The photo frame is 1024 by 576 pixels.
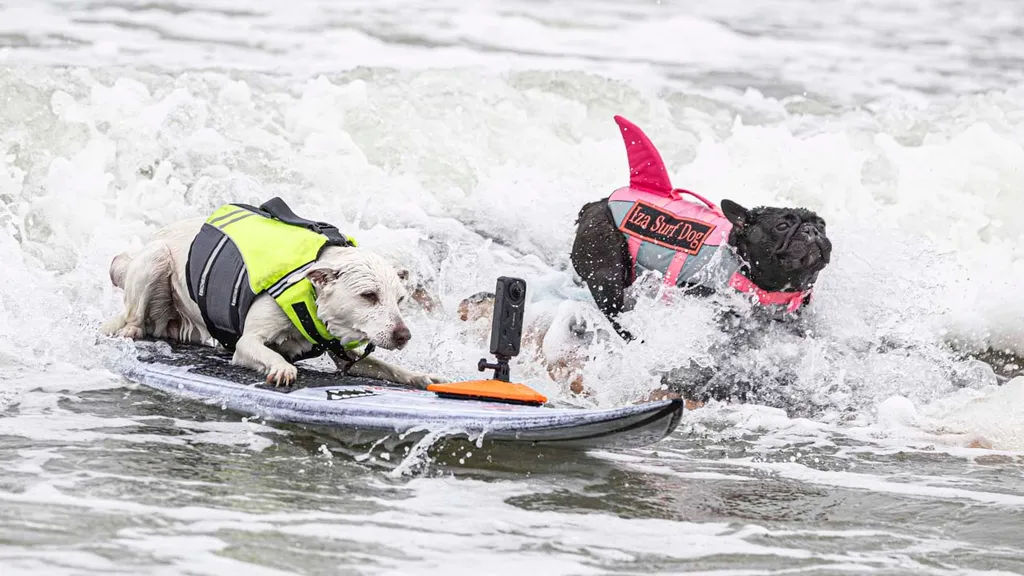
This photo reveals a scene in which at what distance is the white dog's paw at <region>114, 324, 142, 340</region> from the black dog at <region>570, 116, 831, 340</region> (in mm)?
2660

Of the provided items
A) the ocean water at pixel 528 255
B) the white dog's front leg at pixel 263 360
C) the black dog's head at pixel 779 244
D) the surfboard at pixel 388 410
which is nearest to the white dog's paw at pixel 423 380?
the surfboard at pixel 388 410

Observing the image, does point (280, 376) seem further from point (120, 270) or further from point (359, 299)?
point (120, 270)

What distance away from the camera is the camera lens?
514 cm

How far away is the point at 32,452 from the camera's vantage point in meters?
4.99

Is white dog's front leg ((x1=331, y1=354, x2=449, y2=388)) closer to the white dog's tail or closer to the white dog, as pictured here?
the white dog

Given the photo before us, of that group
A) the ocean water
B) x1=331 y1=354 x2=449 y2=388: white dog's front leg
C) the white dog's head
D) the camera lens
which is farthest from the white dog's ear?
the camera lens

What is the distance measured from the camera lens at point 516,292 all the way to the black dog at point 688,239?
215cm

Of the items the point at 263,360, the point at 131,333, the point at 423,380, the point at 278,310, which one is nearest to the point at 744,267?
the point at 423,380

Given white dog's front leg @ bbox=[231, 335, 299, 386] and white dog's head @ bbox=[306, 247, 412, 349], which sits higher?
white dog's head @ bbox=[306, 247, 412, 349]

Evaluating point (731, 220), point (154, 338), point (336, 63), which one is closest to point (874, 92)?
point (336, 63)

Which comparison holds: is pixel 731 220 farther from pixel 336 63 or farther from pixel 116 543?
pixel 336 63

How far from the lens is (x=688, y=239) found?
729 cm

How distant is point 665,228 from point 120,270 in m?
3.24

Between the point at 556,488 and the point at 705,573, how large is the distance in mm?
1032
